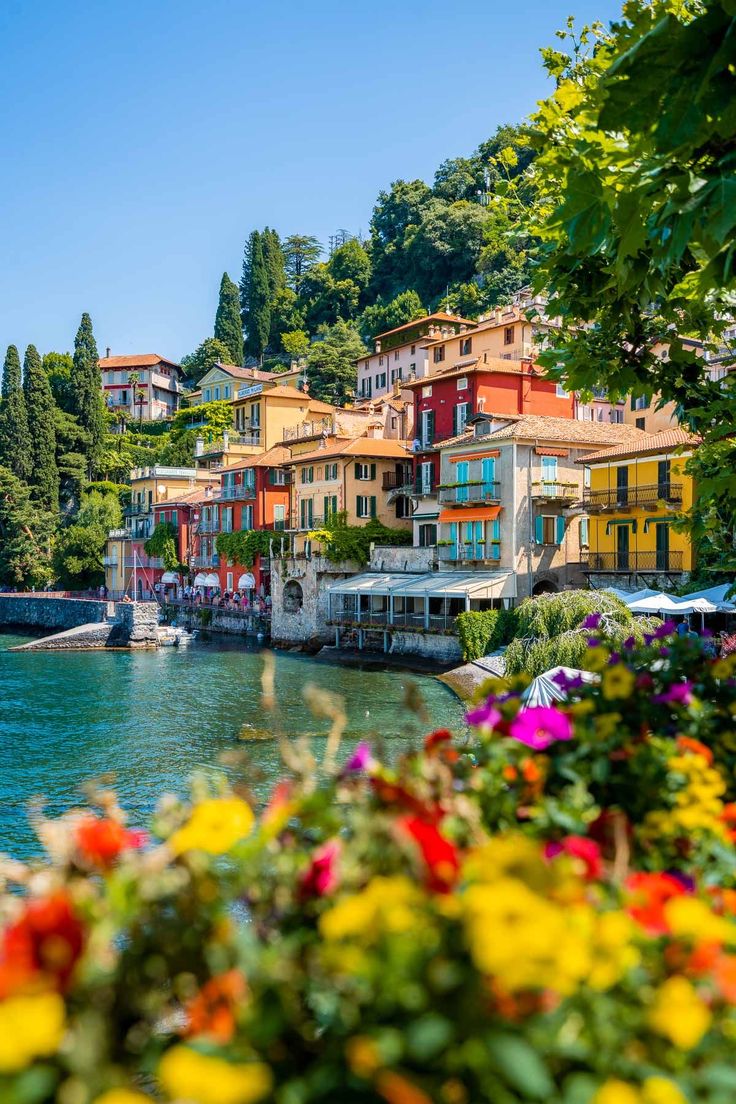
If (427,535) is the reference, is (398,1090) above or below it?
below

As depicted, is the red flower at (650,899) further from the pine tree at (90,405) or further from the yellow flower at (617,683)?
the pine tree at (90,405)

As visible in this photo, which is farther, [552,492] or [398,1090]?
[552,492]

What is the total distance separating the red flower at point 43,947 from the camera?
5.57 feet

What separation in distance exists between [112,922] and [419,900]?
0.65 m

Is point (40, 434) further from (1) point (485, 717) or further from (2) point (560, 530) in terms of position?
(1) point (485, 717)

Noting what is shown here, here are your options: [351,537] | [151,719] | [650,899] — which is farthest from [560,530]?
[650,899]

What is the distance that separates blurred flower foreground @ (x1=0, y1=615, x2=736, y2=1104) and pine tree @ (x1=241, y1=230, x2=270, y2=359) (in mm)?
108827

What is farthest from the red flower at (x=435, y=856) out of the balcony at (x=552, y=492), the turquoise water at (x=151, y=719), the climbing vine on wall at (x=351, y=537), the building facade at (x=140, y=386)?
the building facade at (x=140, y=386)

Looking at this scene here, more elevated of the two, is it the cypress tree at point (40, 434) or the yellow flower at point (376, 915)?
the cypress tree at point (40, 434)

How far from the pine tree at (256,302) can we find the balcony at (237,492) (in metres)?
52.4

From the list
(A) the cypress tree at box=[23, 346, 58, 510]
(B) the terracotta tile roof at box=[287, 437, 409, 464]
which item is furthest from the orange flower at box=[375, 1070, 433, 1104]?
(A) the cypress tree at box=[23, 346, 58, 510]

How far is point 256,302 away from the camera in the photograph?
109 meters

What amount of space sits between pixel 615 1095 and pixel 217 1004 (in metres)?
0.78

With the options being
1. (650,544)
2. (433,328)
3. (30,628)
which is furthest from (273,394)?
(650,544)
